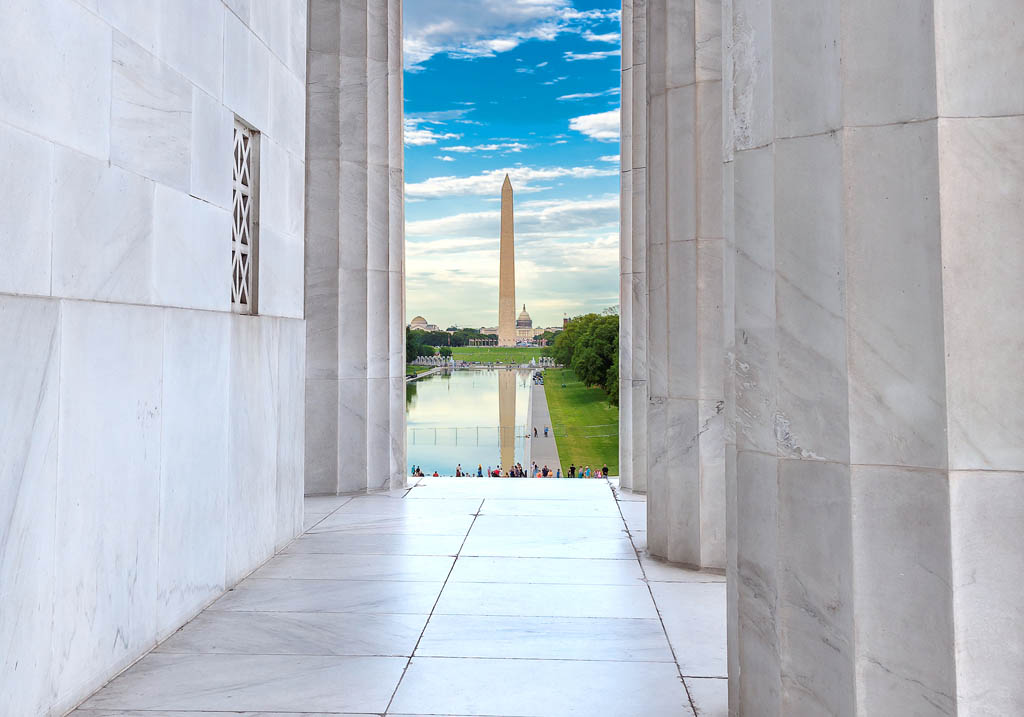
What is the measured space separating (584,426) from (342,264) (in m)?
69.8

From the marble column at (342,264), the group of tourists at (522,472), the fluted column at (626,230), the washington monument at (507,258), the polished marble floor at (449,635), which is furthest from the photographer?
the washington monument at (507,258)

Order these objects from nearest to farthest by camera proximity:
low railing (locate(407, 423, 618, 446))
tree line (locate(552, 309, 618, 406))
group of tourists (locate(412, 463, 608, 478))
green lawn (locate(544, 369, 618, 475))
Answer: group of tourists (locate(412, 463, 608, 478)) < green lawn (locate(544, 369, 618, 475)) < low railing (locate(407, 423, 618, 446)) < tree line (locate(552, 309, 618, 406))

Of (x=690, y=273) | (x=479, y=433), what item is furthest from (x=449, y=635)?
(x=479, y=433)

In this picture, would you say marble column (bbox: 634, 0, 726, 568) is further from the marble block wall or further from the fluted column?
the fluted column

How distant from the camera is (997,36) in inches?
203

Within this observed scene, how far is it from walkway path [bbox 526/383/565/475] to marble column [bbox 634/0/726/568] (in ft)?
131

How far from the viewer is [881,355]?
5398 mm

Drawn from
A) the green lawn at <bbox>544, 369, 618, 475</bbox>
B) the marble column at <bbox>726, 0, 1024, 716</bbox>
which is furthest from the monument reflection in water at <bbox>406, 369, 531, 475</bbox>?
the marble column at <bbox>726, 0, 1024, 716</bbox>

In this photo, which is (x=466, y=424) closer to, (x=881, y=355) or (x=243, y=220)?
(x=243, y=220)

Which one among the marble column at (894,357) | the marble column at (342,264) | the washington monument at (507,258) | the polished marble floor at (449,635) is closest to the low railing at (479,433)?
the washington monument at (507,258)

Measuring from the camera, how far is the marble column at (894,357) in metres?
5.08

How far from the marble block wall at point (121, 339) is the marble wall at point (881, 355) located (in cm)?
606

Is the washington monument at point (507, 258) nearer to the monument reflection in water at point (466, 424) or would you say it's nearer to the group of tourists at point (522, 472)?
the monument reflection in water at point (466, 424)

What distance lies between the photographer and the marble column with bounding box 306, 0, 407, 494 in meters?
19.5
